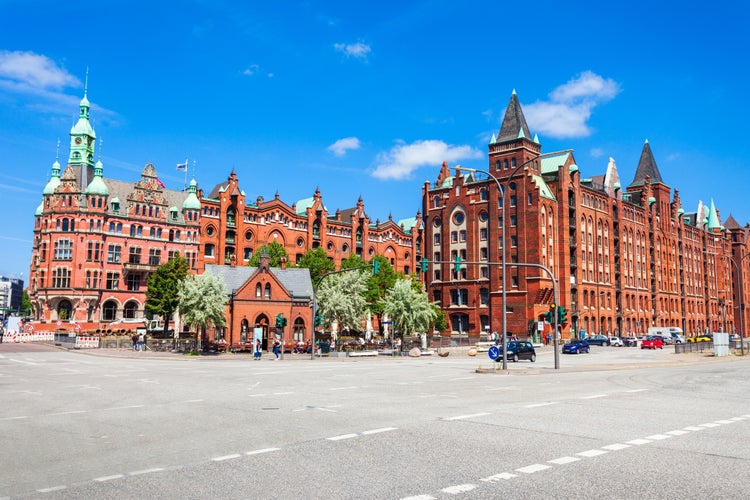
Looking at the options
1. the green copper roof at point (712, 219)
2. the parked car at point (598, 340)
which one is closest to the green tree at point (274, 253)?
the parked car at point (598, 340)

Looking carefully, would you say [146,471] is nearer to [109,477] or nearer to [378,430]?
[109,477]

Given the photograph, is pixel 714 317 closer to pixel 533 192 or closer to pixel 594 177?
pixel 594 177

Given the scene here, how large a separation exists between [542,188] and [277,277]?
127 ft

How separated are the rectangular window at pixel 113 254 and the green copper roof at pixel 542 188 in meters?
55.7

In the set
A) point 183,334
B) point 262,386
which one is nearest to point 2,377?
point 262,386

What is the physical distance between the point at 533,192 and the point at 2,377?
218 feet

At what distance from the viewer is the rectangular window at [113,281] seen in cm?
8194

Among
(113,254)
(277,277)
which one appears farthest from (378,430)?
(113,254)

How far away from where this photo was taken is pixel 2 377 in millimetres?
26453

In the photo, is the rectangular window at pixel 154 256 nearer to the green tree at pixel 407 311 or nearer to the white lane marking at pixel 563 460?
the green tree at pixel 407 311

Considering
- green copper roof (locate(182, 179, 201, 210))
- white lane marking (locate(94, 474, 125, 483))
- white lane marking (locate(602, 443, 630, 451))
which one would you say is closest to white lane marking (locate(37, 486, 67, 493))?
white lane marking (locate(94, 474, 125, 483))

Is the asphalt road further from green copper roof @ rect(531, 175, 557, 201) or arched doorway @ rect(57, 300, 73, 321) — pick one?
arched doorway @ rect(57, 300, 73, 321)

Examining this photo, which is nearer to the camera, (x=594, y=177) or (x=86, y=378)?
(x=86, y=378)

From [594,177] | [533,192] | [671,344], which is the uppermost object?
[594,177]
